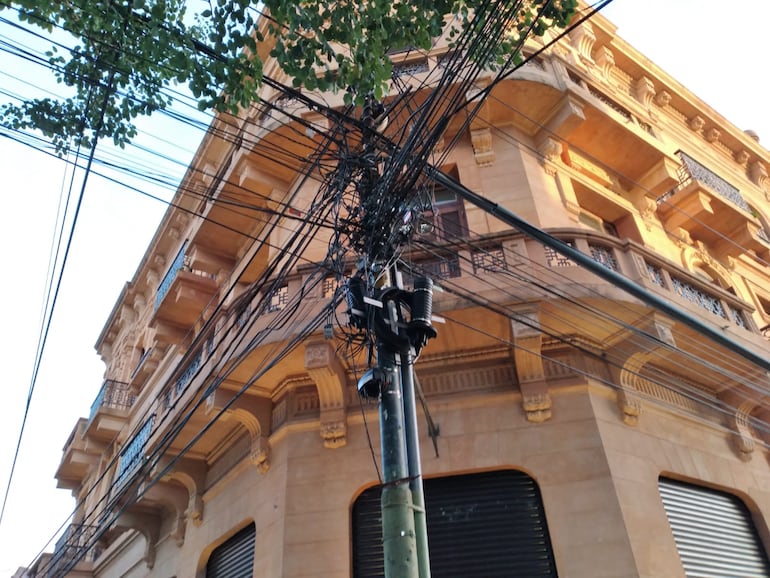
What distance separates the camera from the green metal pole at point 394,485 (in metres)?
4.17

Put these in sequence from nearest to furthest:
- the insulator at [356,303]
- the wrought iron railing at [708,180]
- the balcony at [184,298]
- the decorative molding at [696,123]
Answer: the insulator at [356,303]
the wrought iron railing at [708,180]
the balcony at [184,298]
the decorative molding at [696,123]

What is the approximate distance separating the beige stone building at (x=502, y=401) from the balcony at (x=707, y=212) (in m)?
1.36

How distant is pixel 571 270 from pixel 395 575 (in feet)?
18.1

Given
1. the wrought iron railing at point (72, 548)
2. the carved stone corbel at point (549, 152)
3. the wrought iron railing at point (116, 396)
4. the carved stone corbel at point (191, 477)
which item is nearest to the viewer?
the carved stone corbel at point (191, 477)

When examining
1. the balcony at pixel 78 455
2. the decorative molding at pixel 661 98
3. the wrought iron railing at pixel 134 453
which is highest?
the decorative molding at pixel 661 98

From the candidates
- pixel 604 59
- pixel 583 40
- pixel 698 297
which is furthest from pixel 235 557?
pixel 604 59

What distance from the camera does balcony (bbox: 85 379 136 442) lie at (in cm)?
1705

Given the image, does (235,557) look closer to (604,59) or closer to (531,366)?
(531,366)

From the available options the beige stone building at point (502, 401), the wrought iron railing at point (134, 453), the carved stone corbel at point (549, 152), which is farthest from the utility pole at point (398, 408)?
the wrought iron railing at point (134, 453)

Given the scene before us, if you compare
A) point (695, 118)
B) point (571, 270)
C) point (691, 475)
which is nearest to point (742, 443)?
point (691, 475)

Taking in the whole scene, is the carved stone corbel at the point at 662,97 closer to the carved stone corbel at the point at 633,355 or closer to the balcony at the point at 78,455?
the carved stone corbel at the point at 633,355

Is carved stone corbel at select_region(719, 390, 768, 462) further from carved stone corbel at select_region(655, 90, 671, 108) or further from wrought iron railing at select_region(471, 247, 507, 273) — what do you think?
carved stone corbel at select_region(655, 90, 671, 108)

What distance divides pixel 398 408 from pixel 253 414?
4.77m

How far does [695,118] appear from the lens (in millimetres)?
18219
